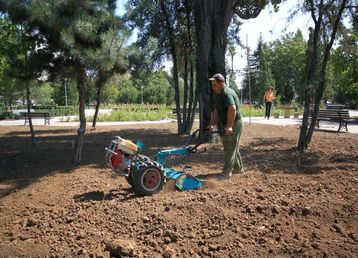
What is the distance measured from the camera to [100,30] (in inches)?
251

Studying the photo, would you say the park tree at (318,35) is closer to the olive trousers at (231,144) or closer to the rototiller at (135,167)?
the olive trousers at (231,144)

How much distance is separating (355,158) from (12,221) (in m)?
7.08

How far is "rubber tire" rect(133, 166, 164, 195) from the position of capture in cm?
462

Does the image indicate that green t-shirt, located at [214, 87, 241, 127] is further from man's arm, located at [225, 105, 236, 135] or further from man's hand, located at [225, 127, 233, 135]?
man's hand, located at [225, 127, 233, 135]

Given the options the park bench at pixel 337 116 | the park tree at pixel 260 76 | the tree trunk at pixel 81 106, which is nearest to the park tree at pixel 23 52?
the tree trunk at pixel 81 106

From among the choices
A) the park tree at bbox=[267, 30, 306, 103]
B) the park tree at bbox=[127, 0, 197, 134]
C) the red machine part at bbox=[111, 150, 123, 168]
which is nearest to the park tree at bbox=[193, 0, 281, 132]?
the park tree at bbox=[127, 0, 197, 134]

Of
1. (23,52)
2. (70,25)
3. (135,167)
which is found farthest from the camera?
(23,52)

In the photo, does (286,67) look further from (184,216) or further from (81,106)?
(184,216)

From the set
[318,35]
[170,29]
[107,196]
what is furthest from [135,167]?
[170,29]

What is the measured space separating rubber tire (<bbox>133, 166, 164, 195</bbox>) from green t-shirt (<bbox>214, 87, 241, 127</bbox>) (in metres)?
1.47

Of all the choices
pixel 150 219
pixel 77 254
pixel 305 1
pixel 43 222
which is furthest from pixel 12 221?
pixel 305 1

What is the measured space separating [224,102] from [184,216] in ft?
6.84

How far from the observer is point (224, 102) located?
532 cm

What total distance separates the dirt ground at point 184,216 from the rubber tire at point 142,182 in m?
0.10
